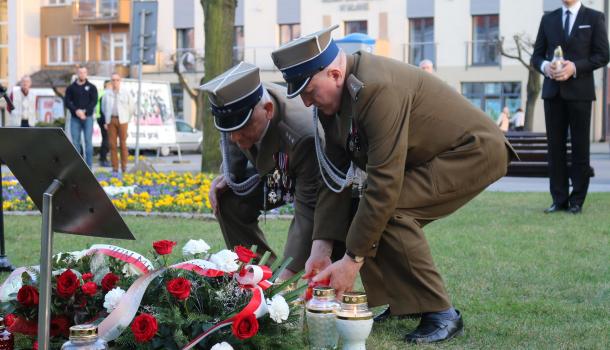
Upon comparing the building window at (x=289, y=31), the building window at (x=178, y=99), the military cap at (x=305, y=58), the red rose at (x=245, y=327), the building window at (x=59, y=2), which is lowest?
the building window at (x=178, y=99)

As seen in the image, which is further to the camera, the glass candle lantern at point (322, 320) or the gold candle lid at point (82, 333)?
the glass candle lantern at point (322, 320)

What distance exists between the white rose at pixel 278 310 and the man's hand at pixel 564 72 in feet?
20.2

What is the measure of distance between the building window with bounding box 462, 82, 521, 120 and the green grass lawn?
1414 inches

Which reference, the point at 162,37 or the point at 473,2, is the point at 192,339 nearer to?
the point at 473,2

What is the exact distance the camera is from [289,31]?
4956 cm

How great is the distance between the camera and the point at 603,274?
5914 millimetres

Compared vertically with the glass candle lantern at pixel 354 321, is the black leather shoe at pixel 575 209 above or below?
below

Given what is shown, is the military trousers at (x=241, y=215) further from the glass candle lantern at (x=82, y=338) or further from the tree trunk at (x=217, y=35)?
the tree trunk at (x=217, y=35)

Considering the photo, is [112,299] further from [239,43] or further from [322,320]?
[239,43]

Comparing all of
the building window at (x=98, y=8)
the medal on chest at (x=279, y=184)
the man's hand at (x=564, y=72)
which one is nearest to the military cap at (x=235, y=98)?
the medal on chest at (x=279, y=184)

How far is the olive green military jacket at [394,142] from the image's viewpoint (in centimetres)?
407

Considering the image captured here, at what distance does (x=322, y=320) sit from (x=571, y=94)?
6105 mm

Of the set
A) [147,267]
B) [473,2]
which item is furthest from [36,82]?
[147,267]

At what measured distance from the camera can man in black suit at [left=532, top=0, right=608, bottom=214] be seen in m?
9.41
